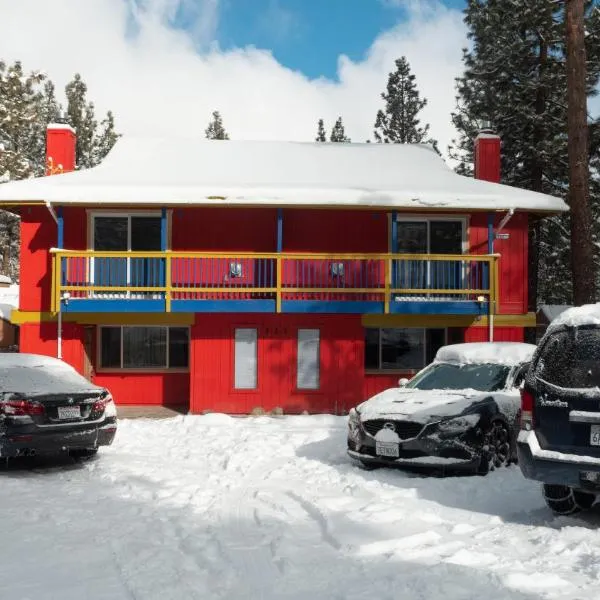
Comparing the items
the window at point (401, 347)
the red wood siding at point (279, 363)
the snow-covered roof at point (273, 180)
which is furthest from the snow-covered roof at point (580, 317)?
the window at point (401, 347)

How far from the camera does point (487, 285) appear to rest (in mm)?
15641

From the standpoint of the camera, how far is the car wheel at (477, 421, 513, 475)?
8.30 meters

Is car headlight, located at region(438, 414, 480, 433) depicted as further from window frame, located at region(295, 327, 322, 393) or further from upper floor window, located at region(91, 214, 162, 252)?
upper floor window, located at region(91, 214, 162, 252)

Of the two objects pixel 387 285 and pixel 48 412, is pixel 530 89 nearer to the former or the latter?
pixel 387 285

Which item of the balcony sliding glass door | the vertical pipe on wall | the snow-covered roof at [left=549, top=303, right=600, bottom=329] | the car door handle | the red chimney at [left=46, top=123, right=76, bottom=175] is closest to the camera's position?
the car door handle

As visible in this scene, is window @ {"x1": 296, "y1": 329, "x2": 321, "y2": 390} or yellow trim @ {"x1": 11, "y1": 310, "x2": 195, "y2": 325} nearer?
yellow trim @ {"x1": 11, "y1": 310, "x2": 195, "y2": 325}

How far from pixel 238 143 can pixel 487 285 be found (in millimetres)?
9398

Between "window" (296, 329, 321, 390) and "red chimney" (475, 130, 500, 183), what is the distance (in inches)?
296

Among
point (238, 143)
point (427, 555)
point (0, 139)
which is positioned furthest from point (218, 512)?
point (0, 139)

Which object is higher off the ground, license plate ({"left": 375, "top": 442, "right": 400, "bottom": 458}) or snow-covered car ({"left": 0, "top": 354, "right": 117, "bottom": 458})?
snow-covered car ({"left": 0, "top": 354, "right": 117, "bottom": 458})

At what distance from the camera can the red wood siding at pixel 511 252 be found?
54.9ft

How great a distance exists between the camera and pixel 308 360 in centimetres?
1602

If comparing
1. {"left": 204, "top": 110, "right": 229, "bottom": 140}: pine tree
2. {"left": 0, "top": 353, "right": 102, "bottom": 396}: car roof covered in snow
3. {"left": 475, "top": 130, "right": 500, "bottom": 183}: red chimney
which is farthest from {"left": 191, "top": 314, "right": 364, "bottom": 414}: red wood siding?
{"left": 204, "top": 110, "right": 229, "bottom": 140}: pine tree

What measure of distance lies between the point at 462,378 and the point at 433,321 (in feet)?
20.2
